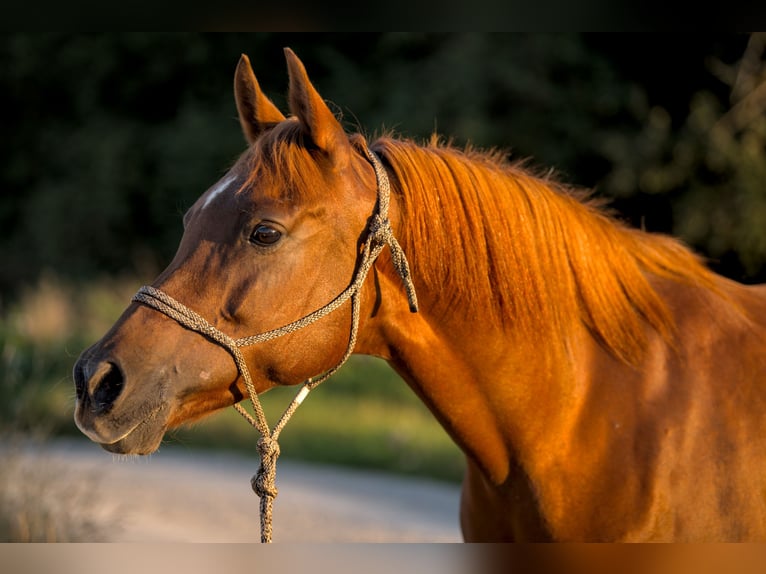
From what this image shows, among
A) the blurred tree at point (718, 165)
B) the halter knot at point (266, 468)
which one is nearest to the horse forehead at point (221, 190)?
the halter knot at point (266, 468)

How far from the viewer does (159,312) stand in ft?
7.55

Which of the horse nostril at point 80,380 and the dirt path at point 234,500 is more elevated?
the horse nostril at point 80,380

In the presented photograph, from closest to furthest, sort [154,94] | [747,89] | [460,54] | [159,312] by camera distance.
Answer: [159,312], [747,89], [460,54], [154,94]

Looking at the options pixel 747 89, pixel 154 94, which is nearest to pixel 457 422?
pixel 747 89

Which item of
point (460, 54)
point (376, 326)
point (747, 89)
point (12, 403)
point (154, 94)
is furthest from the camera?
point (154, 94)

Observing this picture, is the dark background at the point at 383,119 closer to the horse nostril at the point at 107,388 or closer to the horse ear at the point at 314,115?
the horse ear at the point at 314,115

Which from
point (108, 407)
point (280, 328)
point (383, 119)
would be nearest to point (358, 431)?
point (280, 328)

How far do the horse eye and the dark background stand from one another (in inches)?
221

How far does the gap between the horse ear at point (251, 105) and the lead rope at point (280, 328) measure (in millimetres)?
442

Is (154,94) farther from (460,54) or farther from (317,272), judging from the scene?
(317,272)

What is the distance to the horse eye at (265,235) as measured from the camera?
2332 millimetres

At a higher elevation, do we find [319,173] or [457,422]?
[319,173]

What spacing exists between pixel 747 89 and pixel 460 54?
5337 mm

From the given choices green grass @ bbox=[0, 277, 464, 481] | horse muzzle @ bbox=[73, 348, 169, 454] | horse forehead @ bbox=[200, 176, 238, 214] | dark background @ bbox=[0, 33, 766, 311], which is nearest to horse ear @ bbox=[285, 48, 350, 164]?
horse forehead @ bbox=[200, 176, 238, 214]
